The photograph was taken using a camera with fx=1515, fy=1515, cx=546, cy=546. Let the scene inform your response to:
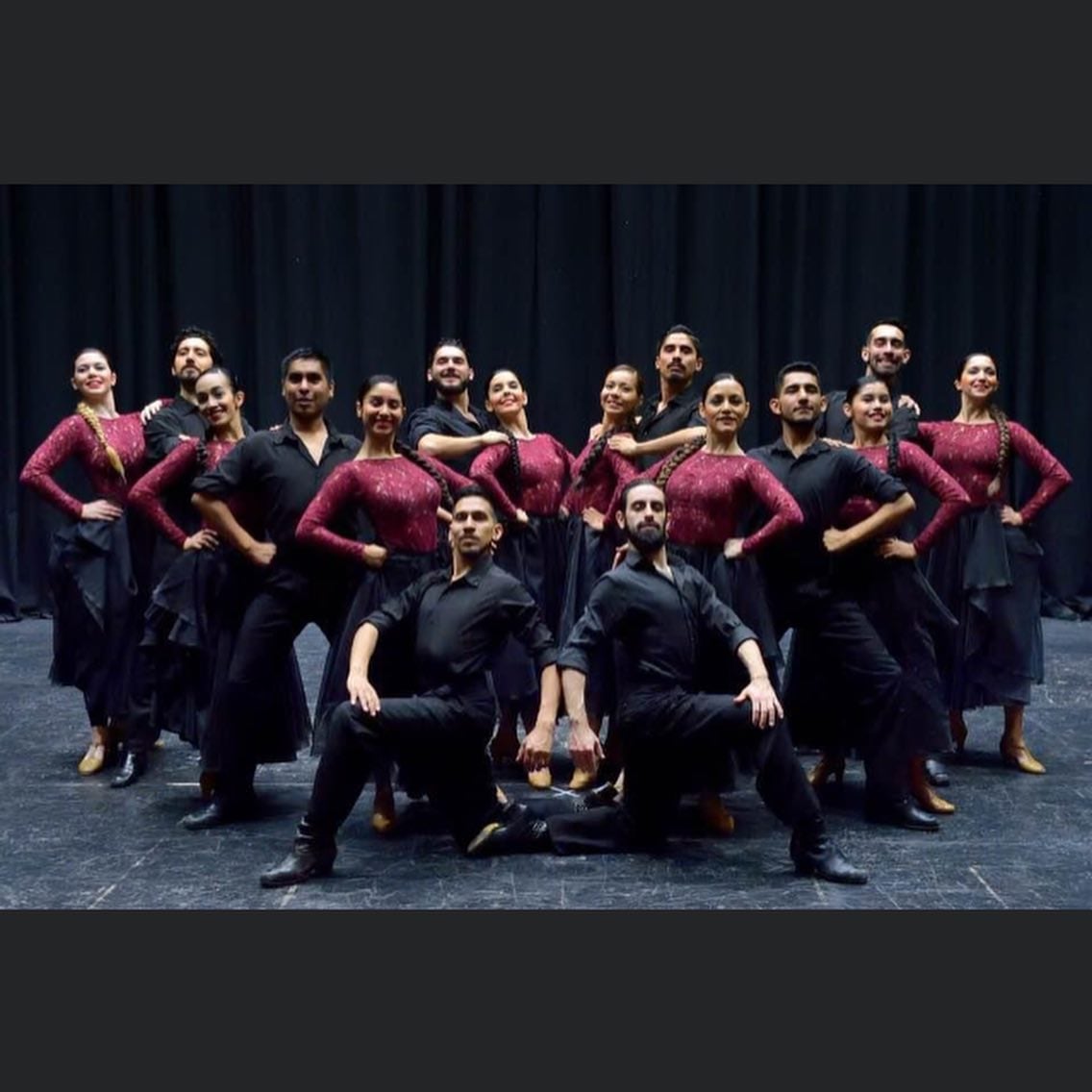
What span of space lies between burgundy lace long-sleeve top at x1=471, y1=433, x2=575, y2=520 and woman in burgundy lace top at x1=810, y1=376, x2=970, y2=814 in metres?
1.13

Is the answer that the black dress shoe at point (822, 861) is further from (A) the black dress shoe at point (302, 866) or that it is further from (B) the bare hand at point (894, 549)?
(A) the black dress shoe at point (302, 866)

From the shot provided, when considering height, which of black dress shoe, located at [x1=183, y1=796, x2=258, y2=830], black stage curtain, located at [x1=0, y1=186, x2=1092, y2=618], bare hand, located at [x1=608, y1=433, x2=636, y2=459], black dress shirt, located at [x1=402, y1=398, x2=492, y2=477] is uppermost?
black stage curtain, located at [x1=0, y1=186, x2=1092, y2=618]

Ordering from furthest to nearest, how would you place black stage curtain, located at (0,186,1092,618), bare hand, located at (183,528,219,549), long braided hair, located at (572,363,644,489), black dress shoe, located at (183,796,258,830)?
black stage curtain, located at (0,186,1092,618)
long braided hair, located at (572,363,644,489)
bare hand, located at (183,528,219,549)
black dress shoe, located at (183,796,258,830)

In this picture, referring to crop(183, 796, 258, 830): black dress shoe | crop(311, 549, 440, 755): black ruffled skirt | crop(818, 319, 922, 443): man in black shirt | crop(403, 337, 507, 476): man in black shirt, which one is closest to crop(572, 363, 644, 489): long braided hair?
crop(403, 337, 507, 476): man in black shirt

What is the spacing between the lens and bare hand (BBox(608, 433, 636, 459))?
523cm

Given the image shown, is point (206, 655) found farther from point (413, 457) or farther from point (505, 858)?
point (505, 858)

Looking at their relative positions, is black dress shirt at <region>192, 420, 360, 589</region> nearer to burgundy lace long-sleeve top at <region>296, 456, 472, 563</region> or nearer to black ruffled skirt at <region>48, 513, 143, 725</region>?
burgundy lace long-sleeve top at <region>296, 456, 472, 563</region>

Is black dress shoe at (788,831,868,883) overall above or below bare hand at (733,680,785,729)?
below

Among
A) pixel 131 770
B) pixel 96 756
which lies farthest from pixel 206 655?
pixel 96 756

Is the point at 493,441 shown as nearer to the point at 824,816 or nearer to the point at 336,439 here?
the point at 336,439

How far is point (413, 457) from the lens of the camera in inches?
186

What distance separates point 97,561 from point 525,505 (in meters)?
1.54

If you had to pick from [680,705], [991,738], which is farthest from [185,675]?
[991,738]

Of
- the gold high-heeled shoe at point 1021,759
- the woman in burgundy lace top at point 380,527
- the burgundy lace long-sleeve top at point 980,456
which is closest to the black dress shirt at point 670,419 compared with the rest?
the burgundy lace long-sleeve top at point 980,456
